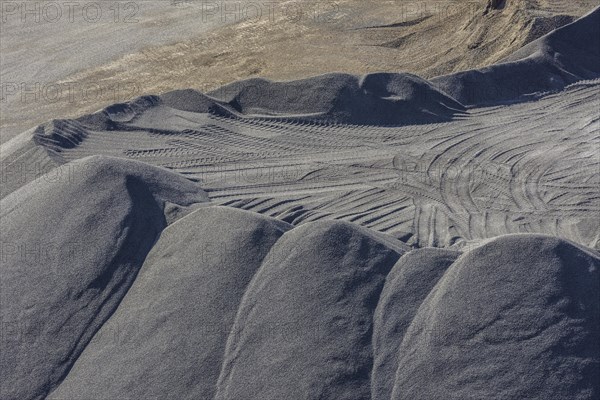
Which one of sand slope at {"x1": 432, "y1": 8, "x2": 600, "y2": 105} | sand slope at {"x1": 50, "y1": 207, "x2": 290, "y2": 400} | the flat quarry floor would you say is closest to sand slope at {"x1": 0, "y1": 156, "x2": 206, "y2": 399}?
sand slope at {"x1": 50, "y1": 207, "x2": 290, "y2": 400}

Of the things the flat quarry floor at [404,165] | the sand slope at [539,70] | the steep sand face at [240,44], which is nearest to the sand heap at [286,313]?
the flat quarry floor at [404,165]

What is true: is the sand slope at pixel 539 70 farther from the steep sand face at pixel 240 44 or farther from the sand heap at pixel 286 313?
the sand heap at pixel 286 313

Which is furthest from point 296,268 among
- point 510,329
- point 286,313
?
point 510,329

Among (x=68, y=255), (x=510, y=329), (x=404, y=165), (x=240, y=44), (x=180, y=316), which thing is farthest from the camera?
(x=240, y=44)

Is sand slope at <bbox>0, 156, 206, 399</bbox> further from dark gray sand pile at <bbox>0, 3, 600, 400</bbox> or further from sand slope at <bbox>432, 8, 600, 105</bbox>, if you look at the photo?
sand slope at <bbox>432, 8, 600, 105</bbox>

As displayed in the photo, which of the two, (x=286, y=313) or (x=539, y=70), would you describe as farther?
(x=539, y=70)

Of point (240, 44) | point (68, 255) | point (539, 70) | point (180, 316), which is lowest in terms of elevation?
point (180, 316)

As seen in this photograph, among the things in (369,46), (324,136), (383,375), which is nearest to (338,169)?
(324,136)

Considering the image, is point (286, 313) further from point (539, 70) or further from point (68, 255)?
point (539, 70)
